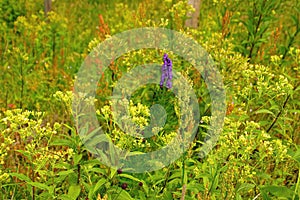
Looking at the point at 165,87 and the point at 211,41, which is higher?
the point at 211,41

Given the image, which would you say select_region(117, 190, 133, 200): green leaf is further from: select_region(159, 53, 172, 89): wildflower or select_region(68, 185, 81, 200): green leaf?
select_region(159, 53, 172, 89): wildflower

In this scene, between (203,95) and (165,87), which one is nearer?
(165,87)

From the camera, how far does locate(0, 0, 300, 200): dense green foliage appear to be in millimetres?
2006

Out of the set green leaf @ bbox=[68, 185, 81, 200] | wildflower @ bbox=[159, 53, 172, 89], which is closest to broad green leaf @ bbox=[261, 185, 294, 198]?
wildflower @ bbox=[159, 53, 172, 89]

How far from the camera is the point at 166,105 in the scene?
8.63 feet

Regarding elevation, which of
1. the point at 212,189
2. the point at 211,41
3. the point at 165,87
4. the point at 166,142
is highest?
the point at 211,41

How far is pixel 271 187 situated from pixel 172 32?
137 cm

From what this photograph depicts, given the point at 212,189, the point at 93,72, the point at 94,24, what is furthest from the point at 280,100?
the point at 94,24

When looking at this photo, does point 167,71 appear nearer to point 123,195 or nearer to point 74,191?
point 123,195

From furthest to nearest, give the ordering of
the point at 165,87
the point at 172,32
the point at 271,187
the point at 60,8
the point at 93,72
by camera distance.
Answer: the point at 60,8
the point at 93,72
the point at 172,32
the point at 165,87
the point at 271,187

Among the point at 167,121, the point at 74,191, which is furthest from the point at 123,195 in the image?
the point at 167,121

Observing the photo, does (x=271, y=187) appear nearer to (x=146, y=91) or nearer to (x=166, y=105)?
(x=166, y=105)

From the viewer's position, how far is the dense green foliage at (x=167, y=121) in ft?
6.58

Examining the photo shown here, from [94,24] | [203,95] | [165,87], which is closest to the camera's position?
[165,87]
